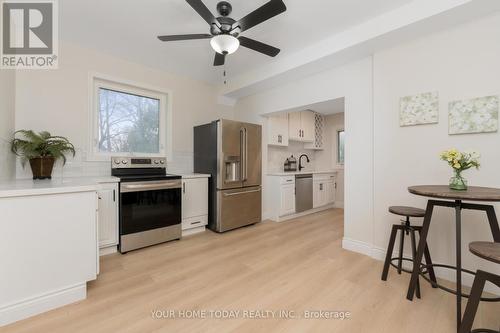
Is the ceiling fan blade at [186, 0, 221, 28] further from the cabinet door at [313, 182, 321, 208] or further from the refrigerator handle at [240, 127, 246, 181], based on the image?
the cabinet door at [313, 182, 321, 208]

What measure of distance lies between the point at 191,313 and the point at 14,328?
1128mm

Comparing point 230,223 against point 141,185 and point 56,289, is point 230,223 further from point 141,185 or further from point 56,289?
point 56,289

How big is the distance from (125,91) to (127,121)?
0.43m

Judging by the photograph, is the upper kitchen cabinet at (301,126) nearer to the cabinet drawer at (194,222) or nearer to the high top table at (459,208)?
the cabinet drawer at (194,222)

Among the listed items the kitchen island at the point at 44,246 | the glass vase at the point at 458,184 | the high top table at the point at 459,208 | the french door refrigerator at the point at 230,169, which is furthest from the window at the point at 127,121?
the glass vase at the point at 458,184

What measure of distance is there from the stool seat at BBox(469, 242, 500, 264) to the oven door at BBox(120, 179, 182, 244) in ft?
9.53

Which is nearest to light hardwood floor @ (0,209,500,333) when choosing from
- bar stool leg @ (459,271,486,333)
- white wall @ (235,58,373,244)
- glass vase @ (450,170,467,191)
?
bar stool leg @ (459,271,486,333)

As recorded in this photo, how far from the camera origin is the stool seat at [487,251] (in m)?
1.12

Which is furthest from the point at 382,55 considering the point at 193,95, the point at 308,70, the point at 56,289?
the point at 56,289

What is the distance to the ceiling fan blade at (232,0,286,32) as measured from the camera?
1605 millimetres

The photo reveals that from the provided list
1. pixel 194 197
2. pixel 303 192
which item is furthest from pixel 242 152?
pixel 303 192

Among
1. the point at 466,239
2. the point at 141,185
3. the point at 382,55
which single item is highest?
the point at 382,55

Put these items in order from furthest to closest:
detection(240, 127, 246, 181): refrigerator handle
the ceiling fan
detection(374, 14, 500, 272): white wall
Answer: detection(240, 127, 246, 181): refrigerator handle < detection(374, 14, 500, 272): white wall < the ceiling fan

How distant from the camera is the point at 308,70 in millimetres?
3029
